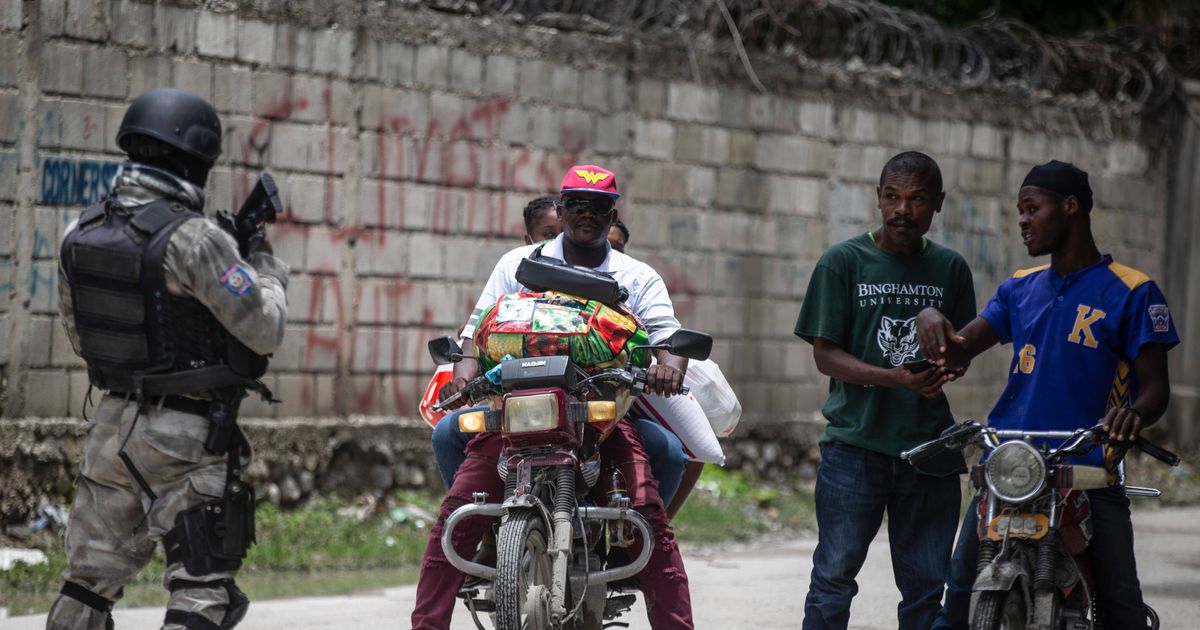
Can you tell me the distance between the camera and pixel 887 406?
5.13m

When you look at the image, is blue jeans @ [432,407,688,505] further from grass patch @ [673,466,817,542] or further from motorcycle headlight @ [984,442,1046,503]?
grass patch @ [673,466,817,542]

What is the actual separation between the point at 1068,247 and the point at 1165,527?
6472mm

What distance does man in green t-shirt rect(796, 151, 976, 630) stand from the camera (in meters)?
5.09

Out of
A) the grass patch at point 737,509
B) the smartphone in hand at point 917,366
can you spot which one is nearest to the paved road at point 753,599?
the grass patch at point 737,509

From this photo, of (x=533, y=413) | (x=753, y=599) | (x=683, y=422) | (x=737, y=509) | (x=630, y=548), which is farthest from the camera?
(x=737, y=509)

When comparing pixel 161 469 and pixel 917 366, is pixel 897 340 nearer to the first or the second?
pixel 917 366

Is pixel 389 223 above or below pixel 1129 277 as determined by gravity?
above

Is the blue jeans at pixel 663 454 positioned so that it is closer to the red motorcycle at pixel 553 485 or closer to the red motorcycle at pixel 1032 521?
the red motorcycle at pixel 553 485

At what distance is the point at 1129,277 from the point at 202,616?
3098mm

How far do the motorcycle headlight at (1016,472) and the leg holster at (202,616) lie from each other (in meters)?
2.30

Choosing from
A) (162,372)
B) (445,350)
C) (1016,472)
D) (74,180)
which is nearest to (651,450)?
(445,350)

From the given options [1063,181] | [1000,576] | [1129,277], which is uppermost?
[1063,181]

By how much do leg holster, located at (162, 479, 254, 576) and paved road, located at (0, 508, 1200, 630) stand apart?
2.12 m

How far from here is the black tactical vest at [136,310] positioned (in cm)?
434
